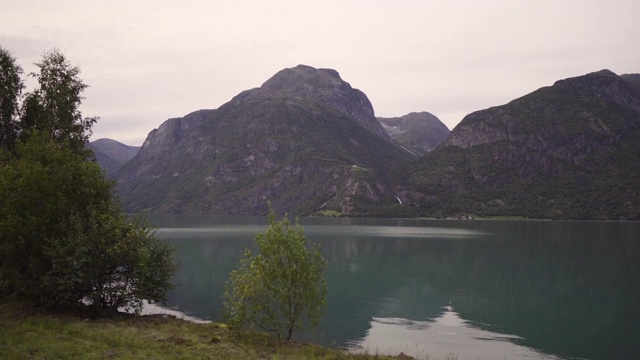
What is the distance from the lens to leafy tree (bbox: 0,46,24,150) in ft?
171

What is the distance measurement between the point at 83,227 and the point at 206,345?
601 inches

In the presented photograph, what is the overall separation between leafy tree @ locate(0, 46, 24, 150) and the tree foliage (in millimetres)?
A: 15311

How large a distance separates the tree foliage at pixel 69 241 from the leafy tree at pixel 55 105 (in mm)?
13045

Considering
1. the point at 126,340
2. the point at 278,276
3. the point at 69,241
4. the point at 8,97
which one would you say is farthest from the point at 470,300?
the point at 8,97

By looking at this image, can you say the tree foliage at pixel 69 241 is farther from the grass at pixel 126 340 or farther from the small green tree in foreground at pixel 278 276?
the small green tree in foreground at pixel 278 276

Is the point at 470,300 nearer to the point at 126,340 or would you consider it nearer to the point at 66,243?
the point at 126,340

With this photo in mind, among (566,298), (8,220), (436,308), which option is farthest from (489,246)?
(8,220)

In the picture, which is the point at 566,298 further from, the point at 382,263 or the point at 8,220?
the point at 8,220

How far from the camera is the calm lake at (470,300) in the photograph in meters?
45.0

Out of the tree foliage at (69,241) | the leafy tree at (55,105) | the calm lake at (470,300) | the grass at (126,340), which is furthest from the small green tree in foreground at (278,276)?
the leafy tree at (55,105)

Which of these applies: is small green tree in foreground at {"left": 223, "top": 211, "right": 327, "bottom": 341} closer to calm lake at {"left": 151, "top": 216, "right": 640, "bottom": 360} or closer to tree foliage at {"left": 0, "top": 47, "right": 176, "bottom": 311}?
tree foliage at {"left": 0, "top": 47, "right": 176, "bottom": 311}

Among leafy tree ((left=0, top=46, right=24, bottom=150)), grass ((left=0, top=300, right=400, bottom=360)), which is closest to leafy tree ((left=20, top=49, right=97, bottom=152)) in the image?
leafy tree ((left=0, top=46, right=24, bottom=150))

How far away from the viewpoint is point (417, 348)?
42.9 m

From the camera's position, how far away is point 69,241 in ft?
117
